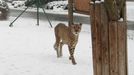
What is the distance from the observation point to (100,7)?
6223 millimetres

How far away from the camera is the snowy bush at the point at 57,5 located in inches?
969

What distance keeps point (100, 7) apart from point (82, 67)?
3539 millimetres

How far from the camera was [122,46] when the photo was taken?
631 cm

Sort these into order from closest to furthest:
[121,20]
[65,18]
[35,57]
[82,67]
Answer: [121,20] < [82,67] < [35,57] < [65,18]

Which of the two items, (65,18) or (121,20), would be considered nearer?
(121,20)

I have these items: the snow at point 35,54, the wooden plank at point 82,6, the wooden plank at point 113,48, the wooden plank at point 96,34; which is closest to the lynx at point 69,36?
the snow at point 35,54

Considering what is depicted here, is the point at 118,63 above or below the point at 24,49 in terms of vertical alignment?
above

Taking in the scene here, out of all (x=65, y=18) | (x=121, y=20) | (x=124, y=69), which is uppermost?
(x=121, y=20)

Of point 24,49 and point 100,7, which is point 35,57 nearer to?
point 24,49

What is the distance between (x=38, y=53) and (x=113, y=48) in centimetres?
521

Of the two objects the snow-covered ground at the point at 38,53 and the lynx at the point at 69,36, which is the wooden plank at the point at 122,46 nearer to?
the snow-covered ground at the point at 38,53

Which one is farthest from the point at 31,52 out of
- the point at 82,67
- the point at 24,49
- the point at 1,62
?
the point at 82,67

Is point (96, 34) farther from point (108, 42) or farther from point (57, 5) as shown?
point (57, 5)

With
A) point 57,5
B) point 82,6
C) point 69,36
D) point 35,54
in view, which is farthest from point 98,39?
point 57,5
